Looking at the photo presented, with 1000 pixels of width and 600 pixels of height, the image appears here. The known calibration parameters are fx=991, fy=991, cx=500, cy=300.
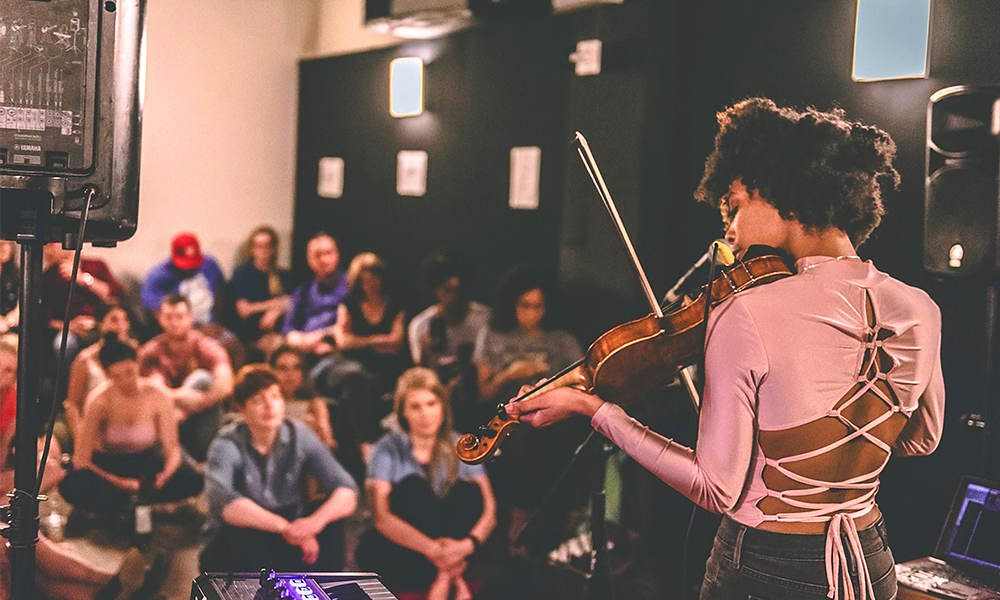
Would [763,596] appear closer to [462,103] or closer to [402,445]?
[402,445]

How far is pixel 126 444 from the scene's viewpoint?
3680mm

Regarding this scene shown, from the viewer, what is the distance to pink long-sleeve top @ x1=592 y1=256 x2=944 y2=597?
4.71ft

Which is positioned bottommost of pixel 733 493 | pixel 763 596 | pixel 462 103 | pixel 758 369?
pixel 763 596

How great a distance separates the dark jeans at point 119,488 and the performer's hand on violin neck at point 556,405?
96.7 inches

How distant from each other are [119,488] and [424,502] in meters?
1.10

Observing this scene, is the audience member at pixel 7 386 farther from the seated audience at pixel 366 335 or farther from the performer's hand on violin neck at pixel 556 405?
the performer's hand on violin neck at pixel 556 405

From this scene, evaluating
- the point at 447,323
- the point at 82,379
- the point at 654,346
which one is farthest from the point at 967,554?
the point at 82,379

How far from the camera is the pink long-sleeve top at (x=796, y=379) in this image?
4.71ft

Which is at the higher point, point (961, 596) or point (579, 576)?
point (961, 596)

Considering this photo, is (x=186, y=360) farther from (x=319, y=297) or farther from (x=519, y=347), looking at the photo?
(x=519, y=347)

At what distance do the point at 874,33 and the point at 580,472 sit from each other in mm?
1855

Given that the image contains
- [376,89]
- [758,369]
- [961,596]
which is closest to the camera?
[758,369]

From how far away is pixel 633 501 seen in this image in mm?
3863

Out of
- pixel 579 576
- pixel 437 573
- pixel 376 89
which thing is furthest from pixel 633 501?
pixel 376 89
